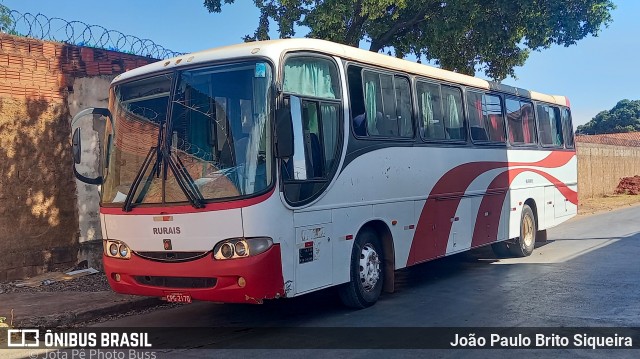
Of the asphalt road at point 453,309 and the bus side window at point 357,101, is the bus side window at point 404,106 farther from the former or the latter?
the asphalt road at point 453,309

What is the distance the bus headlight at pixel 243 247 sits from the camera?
22.3ft

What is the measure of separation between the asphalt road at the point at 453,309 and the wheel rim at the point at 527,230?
0.94 metres

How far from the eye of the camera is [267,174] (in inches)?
271

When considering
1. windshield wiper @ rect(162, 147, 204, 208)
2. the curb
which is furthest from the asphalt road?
windshield wiper @ rect(162, 147, 204, 208)

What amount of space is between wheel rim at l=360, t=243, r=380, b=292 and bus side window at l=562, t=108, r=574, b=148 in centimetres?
849

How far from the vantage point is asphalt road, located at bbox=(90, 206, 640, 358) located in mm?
6930

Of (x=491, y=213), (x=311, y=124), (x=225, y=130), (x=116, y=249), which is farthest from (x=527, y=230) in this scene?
(x=116, y=249)

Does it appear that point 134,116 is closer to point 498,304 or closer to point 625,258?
point 498,304

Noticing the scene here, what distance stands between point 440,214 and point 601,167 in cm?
2544

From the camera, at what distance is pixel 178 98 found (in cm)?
735

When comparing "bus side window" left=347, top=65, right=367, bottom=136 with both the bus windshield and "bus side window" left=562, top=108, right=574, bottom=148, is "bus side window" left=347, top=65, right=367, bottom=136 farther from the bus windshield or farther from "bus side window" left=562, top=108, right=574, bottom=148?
"bus side window" left=562, top=108, right=574, bottom=148

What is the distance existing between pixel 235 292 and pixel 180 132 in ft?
6.13

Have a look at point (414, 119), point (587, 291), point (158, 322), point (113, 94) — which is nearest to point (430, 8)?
point (414, 119)

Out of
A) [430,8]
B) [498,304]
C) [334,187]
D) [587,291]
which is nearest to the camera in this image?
[334,187]
